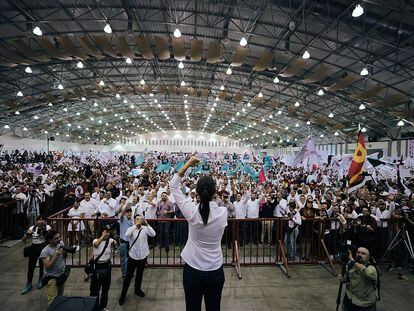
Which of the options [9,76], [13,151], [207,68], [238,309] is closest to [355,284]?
[238,309]

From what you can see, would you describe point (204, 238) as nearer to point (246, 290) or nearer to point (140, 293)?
point (140, 293)

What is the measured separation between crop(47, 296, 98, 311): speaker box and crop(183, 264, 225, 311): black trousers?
1.09 m

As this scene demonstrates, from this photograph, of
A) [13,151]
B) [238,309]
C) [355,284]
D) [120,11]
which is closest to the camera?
[355,284]

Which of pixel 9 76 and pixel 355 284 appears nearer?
pixel 355 284

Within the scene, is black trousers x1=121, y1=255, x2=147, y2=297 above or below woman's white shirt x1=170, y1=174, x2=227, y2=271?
below

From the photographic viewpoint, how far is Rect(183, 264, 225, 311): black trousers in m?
1.95

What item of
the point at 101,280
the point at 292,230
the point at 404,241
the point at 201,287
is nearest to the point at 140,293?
the point at 101,280

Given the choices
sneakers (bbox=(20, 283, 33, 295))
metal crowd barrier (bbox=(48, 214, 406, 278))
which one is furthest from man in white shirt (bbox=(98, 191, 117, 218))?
sneakers (bbox=(20, 283, 33, 295))

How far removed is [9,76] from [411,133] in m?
36.3

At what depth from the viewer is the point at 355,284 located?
3.72m

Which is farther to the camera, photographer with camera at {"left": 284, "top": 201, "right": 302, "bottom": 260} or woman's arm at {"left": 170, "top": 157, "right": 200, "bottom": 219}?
photographer with camera at {"left": 284, "top": 201, "right": 302, "bottom": 260}

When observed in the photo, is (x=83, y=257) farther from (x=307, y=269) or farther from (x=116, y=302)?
(x=307, y=269)

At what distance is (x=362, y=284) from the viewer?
145 inches

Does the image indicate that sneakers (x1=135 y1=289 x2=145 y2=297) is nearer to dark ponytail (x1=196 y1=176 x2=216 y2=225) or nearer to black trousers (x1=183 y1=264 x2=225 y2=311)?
black trousers (x1=183 y1=264 x2=225 y2=311)
